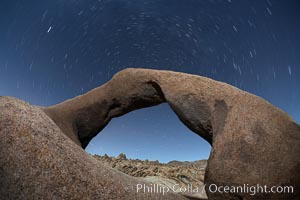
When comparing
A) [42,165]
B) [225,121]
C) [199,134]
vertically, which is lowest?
[42,165]

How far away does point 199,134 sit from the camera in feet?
24.3

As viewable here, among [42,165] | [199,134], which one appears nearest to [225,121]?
[199,134]

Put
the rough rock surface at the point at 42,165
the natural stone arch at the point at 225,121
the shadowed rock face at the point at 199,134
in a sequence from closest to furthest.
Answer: the rough rock surface at the point at 42,165 → the shadowed rock face at the point at 199,134 → the natural stone arch at the point at 225,121

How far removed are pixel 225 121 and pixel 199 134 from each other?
1.33 meters

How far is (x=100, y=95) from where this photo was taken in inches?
377

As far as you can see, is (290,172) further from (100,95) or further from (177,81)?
(100,95)

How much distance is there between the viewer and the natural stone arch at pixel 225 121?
550 centimetres

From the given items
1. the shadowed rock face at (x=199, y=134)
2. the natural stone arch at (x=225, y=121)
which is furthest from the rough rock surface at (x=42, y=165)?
the natural stone arch at (x=225, y=121)

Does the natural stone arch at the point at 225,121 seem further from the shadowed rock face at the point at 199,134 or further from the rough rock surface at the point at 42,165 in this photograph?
the rough rock surface at the point at 42,165

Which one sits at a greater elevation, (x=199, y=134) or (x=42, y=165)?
(x=199, y=134)

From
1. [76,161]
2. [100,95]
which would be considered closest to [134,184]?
[76,161]

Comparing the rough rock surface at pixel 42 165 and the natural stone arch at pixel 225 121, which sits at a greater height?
the natural stone arch at pixel 225 121

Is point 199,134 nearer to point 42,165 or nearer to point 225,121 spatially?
point 225,121

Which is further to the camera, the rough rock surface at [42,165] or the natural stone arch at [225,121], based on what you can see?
the natural stone arch at [225,121]
